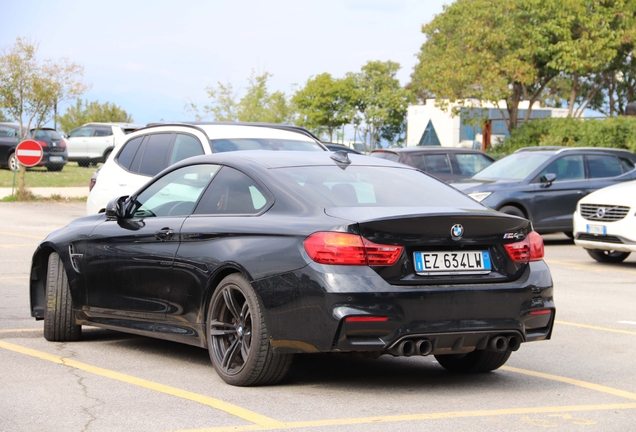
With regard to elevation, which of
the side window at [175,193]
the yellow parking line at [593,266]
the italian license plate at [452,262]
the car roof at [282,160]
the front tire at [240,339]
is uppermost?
the car roof at [282,160]

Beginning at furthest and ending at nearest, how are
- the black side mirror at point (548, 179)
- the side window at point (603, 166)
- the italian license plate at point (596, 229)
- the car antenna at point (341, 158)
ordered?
the side window at point (603, 166) < the black side mirror at point (548, 179) < the italian license plate at point (596, 229) < the car antenna at point (341, 158)

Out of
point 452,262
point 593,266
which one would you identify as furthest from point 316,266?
point 593,266

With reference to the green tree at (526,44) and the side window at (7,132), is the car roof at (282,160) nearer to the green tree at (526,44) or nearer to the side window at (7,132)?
the green tree at (526,44)

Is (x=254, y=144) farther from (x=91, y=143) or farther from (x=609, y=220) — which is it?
(x=91, y=143)

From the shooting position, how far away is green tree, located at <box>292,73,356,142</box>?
238 ft

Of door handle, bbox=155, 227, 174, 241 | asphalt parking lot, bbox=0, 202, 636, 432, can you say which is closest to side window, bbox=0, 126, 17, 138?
asphalt parking lot, bbox=0, 202, 636, 432

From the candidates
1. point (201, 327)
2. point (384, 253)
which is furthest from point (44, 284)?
point (384, 253)

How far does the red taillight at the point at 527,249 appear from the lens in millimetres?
5941

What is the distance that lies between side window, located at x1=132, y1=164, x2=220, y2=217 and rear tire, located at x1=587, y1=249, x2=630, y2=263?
30.4 ft

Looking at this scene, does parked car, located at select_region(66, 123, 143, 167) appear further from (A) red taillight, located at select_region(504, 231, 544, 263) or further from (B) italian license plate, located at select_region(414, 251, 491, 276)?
(B) italian license plate, located at select_region(414, 251, 491, 276)

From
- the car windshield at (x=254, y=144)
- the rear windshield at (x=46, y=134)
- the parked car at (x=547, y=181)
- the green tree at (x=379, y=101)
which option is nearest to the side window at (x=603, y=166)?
the parked car at (x=547, y=181)

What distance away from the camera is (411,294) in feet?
18.1

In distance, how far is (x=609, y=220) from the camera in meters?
13.8

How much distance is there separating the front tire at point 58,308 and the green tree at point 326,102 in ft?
214
